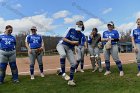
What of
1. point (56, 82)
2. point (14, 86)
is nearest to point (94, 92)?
point (56, 82)

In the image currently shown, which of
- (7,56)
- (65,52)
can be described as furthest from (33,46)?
(65,52)

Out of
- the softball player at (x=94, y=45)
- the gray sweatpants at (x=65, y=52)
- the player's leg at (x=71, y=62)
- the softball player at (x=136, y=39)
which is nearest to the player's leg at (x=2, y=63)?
the gray sweatpants at (x=65, y=52)

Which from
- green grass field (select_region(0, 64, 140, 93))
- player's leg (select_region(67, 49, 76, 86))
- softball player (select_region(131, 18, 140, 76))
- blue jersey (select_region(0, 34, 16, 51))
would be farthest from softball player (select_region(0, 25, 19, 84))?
softball player (select_region(131, 18, 140, 76))

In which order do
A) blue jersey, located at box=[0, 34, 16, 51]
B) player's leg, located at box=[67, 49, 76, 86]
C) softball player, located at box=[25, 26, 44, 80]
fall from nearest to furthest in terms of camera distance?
player's leg, located at box=[67, 49, 76, 86] < blue jersey, located at box=[0, 34, 16, 51] < softball player, located at box=[25, 26, 44, 80]

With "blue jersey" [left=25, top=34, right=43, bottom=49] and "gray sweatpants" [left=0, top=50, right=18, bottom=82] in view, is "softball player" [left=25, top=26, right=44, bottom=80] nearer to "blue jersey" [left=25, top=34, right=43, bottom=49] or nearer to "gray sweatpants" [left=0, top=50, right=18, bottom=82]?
"blue jersey" [left=25, top=34, right=43, bottom=49]

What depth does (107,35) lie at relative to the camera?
13172 millimetres

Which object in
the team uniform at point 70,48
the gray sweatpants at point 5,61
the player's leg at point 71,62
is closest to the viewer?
the player's leg at point 71,62

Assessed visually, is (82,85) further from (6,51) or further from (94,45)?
(94,45)

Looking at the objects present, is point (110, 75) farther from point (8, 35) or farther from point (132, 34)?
point (8, 35)

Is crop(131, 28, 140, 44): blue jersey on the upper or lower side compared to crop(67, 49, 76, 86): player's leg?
upper

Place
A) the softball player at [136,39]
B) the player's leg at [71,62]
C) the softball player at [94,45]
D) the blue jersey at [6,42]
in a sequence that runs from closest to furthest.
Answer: the player's leg at [71,62] → the blue jersey at [6,42] → the softball player at [136,39] → the softball player at [94,45]

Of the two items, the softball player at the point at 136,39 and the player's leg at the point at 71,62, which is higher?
the softball player at the point at 136,39

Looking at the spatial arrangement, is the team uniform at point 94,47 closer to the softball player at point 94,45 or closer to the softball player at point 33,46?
the softball player at point 94,45

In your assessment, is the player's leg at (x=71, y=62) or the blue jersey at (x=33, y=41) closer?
the player's leg at (x=71, y=62)
